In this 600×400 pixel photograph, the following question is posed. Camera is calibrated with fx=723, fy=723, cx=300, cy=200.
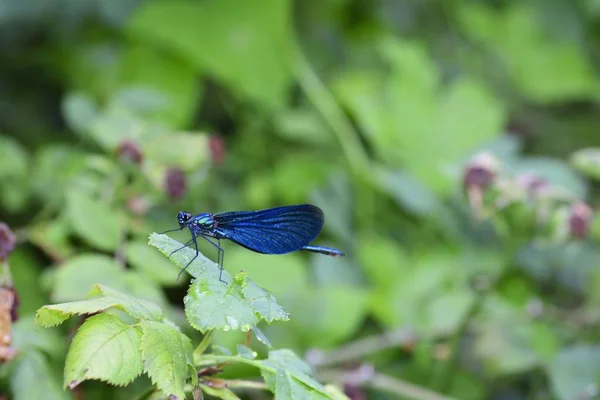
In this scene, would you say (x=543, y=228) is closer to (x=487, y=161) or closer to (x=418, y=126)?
(x=487, y=161)

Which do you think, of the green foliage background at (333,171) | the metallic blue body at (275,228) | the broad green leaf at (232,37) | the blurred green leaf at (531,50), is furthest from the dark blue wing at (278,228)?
the blurred green leaf at (531,50)

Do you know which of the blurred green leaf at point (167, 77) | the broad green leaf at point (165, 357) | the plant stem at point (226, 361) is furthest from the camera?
the blurred green leaf at point (167, 77)

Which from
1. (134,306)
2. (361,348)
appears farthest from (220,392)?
(361,348)

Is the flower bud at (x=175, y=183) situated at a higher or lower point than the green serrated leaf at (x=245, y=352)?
higher

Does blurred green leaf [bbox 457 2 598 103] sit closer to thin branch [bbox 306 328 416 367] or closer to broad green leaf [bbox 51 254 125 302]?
thin branch [bbox 306 328 416 367]

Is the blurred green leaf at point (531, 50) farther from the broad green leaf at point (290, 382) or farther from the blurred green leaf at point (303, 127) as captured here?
the broad green leaf at point (290, 382)

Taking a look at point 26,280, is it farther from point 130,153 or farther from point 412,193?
point 412,193
